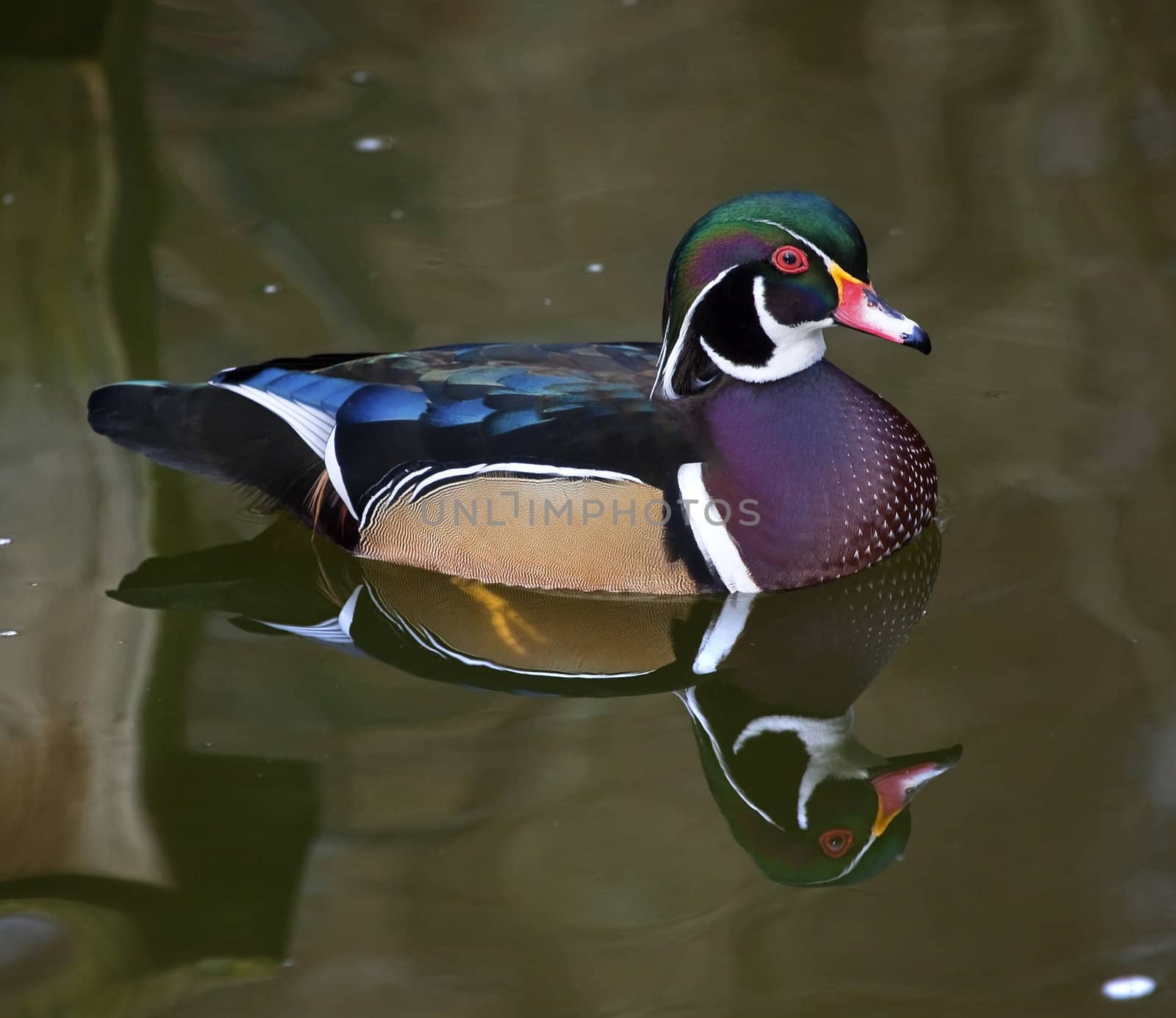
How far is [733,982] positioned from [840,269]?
Result: 180 centimetres

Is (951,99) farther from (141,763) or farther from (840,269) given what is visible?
(141,763)

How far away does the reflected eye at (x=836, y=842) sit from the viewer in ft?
11.5

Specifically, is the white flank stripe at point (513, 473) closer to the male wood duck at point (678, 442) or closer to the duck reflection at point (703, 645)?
the male wood duck at point (678, 442)

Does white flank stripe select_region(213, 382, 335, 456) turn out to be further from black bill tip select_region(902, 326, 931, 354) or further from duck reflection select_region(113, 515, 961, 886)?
black bill tip select_region(902, 326, 931, 354)

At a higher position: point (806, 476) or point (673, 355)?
point (673, 355)

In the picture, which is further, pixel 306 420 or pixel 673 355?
pixel 306 420

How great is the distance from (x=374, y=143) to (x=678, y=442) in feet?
10.4

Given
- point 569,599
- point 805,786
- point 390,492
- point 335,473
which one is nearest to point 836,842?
point 805,786

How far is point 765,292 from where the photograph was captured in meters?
4.12

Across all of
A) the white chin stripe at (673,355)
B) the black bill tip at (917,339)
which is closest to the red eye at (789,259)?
the white chin stripe at (673,355)

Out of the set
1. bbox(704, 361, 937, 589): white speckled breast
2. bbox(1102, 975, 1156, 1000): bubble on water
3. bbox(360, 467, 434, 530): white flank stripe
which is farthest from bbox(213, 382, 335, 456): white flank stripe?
bbox(1102, 975, 1156, 1000): bubble on water

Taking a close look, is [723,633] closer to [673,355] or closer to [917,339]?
[673,355]

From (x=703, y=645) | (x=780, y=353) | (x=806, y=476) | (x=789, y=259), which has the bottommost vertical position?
(x=703, y=645)

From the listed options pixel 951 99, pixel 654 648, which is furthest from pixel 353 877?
pixel 951 99
